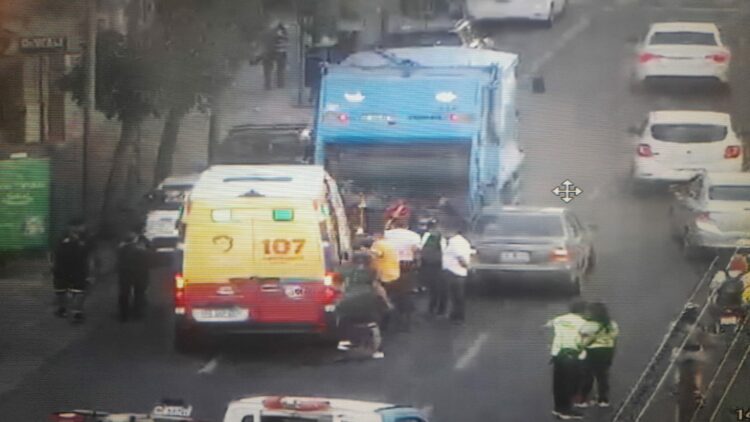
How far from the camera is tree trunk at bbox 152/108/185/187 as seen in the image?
537 cm

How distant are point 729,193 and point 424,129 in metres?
0.98

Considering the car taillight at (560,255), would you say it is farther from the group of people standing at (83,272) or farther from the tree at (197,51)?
the group of people standing at (83,272)

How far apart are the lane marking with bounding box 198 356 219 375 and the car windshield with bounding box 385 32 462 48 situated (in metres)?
1.15

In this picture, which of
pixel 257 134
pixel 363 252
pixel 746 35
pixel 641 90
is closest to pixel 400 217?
pixel 363 252

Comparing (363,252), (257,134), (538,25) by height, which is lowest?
(363,252)

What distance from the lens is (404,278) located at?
209 inches

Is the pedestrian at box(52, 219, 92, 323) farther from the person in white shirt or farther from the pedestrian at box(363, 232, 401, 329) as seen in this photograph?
the person in white shirt

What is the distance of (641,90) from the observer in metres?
5.25

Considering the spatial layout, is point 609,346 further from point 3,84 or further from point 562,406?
point 3,84

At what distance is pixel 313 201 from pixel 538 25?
92 centimetres

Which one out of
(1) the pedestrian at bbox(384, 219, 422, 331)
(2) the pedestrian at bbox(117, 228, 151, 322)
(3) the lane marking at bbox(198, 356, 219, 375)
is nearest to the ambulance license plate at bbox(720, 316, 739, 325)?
(1) the pedestrian at bbox(384, 219, 422, 331)

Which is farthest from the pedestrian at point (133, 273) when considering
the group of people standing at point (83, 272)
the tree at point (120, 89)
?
the tree at point (120, 89)

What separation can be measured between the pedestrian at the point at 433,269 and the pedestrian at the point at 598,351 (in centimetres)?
47

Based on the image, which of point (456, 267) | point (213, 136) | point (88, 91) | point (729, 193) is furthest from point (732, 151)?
point (88, 91)
